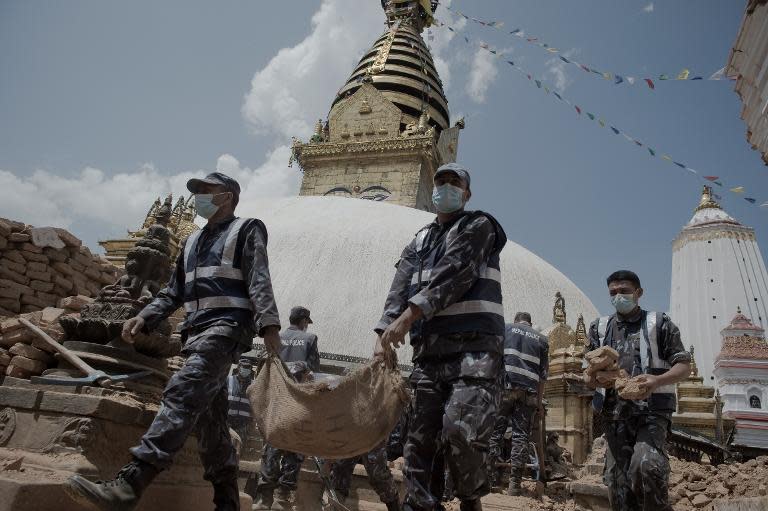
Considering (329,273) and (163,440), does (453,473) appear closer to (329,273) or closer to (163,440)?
(163,440)

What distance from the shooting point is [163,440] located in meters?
2.32

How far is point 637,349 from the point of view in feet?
10.5

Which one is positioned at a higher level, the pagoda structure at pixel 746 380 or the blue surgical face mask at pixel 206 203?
the pagoda structure at pixel 746 380

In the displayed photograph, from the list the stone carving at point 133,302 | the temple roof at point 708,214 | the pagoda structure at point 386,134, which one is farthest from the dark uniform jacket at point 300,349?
the temple roof at point 708,214

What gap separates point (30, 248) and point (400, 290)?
7074 millimetres

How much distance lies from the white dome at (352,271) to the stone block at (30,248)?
3.89 m

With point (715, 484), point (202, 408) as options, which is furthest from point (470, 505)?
point (715, 484)

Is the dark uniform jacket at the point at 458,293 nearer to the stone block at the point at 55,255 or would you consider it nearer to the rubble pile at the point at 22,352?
the rubble pile at the point at 22,352

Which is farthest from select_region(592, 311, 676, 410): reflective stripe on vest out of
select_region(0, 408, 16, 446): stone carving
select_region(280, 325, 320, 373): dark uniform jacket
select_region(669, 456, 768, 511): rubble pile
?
select_region(0, 408, 16, 446): stone carving

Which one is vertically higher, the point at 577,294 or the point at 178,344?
the point at 577,294

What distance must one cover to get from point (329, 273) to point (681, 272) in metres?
27.1

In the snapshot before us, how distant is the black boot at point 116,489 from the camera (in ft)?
6.86

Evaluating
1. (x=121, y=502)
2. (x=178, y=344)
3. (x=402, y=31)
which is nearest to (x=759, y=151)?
(x=178, y=344)

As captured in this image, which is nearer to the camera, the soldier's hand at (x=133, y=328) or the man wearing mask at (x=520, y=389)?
the soldier's hand at (x=133, y=328)
